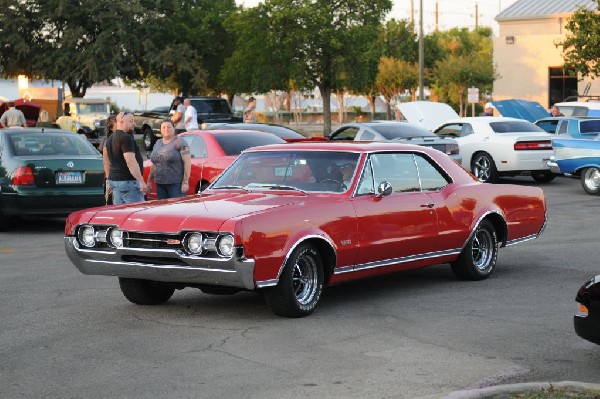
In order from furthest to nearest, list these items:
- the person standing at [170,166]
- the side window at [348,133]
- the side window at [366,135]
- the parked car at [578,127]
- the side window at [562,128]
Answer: the side window at [562,128] < the parked car at [578,127] < the side window at [348,133] < the side window at [366,135] < the person standing at [170,166]

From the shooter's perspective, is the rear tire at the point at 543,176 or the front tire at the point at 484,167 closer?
the front tire at the point at 484,167

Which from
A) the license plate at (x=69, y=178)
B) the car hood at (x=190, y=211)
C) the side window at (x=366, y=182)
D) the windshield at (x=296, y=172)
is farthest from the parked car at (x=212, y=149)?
the car hood at (x=190, y=211)

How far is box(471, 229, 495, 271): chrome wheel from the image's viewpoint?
1159cm

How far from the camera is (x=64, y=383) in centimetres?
720

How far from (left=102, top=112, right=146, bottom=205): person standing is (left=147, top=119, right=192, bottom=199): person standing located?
1.28ft

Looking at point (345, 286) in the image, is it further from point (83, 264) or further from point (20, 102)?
point (20, 102)

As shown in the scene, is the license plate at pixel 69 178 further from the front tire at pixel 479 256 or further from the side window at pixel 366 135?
the side window at pixel 366 135

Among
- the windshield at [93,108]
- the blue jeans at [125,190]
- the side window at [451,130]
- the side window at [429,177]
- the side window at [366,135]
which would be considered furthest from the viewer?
the windshield at [93,108]

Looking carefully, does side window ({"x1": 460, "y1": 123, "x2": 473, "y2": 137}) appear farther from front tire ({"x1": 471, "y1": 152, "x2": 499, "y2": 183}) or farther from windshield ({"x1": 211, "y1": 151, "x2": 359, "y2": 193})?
windshield ({"x1": 211, "y1": 151, "x2": 359, "y2": 193})

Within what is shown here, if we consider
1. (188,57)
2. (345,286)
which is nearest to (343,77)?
(188,57)

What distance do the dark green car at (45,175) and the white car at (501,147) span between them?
1132cm

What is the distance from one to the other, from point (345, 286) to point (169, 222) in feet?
8.76

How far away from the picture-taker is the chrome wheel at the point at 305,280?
941 centimetres

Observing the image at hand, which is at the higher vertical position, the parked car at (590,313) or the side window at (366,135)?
the side window at (366,135)
